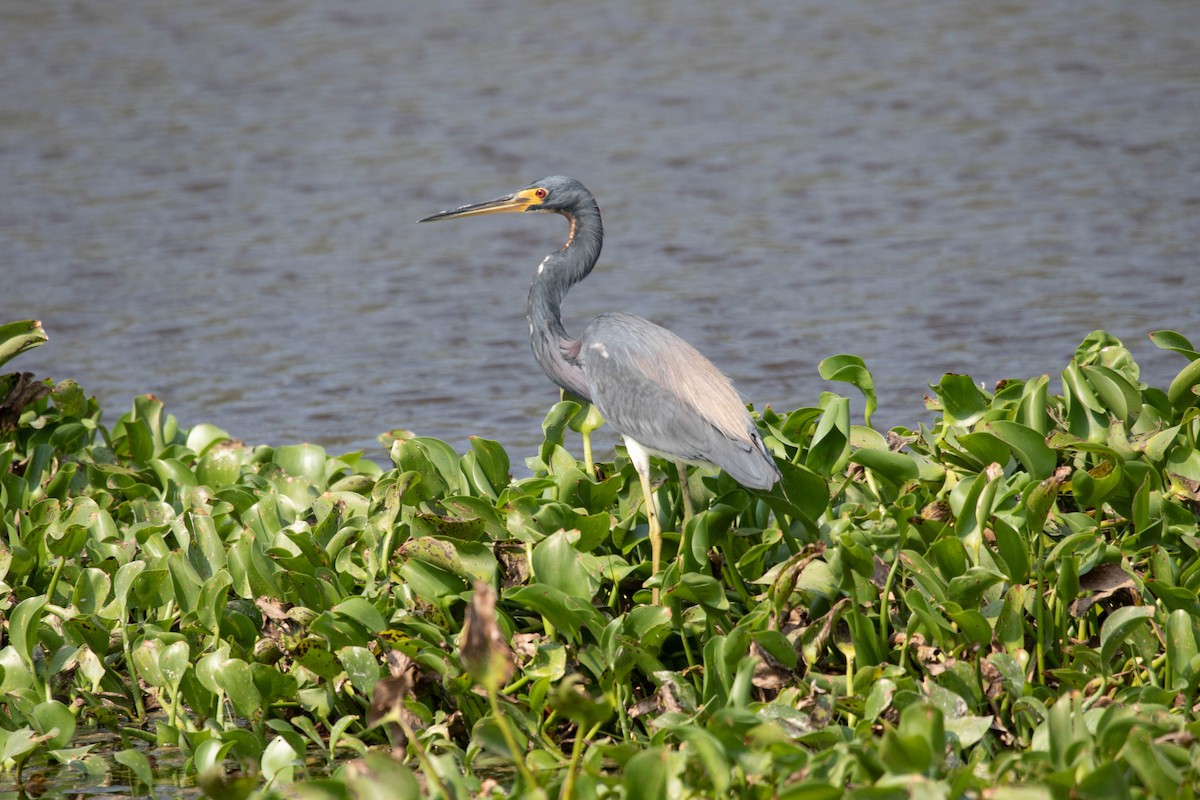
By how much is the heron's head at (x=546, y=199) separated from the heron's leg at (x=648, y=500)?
93 centimetres

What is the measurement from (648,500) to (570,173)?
6.94 metres

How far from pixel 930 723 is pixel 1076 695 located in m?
0.40

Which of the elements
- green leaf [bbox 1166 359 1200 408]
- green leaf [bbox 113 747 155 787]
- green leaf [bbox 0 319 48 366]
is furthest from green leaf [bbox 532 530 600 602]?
green leaf [bbox 0 319 48 366]

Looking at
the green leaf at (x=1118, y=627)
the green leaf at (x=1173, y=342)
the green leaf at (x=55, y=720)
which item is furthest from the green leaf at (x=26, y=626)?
the green leaf at (x=1173, y=342)

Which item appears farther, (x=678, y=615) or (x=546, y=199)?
(x=546, y=199)

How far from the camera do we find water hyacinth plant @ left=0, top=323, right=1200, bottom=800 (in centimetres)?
365

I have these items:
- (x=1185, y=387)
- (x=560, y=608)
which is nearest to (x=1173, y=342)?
(x=1185, y=387)

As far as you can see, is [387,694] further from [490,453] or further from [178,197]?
[178,197]

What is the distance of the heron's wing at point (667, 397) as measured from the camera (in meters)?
4.33

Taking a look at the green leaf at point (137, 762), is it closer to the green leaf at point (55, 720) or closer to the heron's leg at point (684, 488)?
the green leaf at point (55, 720)

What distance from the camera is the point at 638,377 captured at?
461 centimetres

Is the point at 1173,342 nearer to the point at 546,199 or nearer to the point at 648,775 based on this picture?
the point at 546,199

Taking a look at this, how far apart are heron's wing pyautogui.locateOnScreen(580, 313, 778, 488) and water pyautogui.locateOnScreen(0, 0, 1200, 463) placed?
8.07 ft

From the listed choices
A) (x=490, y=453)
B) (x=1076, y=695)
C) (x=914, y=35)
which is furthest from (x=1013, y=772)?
(x=914, y=35)
